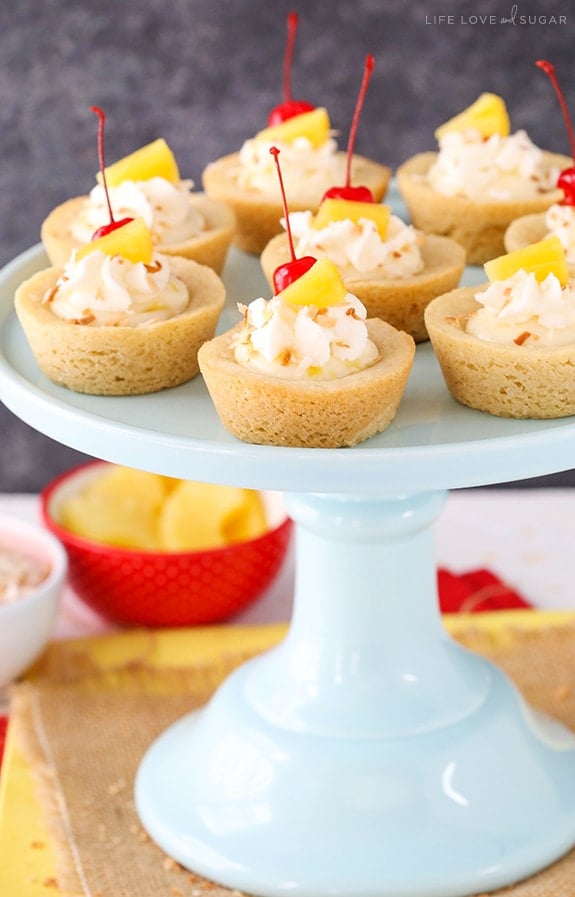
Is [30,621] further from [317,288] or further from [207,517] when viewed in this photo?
[317,288]

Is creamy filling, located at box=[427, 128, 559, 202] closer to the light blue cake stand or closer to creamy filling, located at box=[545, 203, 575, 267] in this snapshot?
creamy filling, located at box=[545, 203, 575, 267]

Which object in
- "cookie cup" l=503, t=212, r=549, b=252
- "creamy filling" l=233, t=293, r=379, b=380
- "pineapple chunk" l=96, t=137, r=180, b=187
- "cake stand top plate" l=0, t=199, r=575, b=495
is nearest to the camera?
"cake stand top plate" l=0, t=199, r=575, b=495

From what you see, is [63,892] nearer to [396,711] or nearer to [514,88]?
[396,711]

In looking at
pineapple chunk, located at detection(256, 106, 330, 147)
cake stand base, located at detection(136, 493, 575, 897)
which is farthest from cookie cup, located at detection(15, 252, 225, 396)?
pineapple chunk, located at detection(256, 106, 330, 147)

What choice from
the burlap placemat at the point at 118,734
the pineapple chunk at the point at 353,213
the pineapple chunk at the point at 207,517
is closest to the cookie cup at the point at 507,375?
the pineapple chunk at the point at 353,213

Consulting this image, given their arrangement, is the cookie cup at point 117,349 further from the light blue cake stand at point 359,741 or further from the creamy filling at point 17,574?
the creamy filling at point 17,574

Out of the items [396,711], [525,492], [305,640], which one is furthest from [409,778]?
[525,492]

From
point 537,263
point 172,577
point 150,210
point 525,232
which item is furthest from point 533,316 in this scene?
point 172,577
